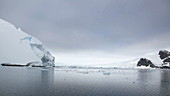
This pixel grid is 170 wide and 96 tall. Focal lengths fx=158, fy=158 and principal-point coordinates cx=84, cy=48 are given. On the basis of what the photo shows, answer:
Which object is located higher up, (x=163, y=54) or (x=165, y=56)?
(x=163, y=54)

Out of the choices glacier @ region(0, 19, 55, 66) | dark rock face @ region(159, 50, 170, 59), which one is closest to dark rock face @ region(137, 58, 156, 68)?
dark rock face @ region(159, 50, 170, 59)

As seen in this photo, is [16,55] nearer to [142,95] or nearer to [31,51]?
[31,51]

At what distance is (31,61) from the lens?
99.2m

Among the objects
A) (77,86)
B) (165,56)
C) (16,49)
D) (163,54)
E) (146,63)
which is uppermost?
(163,54)

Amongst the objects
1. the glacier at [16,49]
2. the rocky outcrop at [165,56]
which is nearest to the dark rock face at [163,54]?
the rocky outcrop at [165,56]

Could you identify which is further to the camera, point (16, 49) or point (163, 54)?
point (163, 54)

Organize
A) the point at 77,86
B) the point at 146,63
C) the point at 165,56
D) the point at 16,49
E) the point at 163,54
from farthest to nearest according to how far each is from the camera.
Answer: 1. the point at 146,63
2. the point at 163,54
3. the point at 165,56
4. the point at 16,49
5. the point at 77,86

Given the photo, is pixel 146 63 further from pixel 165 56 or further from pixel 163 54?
pixel 165 56

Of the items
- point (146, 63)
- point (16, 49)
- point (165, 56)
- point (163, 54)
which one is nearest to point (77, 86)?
point (16, 49)

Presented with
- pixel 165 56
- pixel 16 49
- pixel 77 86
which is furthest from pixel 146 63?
pixel 77 86

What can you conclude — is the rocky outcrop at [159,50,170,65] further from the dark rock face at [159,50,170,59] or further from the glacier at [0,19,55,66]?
the glacier at [0,19,55,66]

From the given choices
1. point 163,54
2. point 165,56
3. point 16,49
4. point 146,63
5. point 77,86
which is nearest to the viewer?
point 77,86

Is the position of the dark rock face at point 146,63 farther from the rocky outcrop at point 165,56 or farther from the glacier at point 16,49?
the glacier at point 16,49

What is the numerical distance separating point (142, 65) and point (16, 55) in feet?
454
